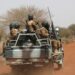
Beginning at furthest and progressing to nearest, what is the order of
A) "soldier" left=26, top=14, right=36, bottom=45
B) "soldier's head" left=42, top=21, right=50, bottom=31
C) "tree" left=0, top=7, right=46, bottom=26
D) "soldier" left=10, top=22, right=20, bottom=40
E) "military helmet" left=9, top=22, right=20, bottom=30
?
"tree" left=0, top=7, right=46, bottom=26, "soldier's head" left=42, top=21, right=50, bottom=31, "military helmet" left=9, top=22, right=20, bottom=30, "soldier" left=10, top=22, right=20, bottom=40, "soldier" left=26, top=14, right=36, bottom=45

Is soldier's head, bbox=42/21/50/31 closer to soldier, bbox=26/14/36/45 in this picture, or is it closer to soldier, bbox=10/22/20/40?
soldier, bbox=26/14/36/45

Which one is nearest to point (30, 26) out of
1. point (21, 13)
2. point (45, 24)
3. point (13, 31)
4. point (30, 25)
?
point (30, 25)

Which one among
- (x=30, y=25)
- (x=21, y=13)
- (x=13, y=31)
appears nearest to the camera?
(x=30, y=25)

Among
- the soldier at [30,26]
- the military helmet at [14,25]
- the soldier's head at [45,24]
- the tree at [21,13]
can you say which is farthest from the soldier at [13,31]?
the tree at [21,13]

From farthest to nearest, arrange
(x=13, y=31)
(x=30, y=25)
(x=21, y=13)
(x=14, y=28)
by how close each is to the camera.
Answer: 1. (x=21, y=13)
2. (x=14, y=28)
3. (x=13, y=31)
4. (x=30, y=25)

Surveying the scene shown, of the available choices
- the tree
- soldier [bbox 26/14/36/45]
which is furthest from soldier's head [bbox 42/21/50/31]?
the tree

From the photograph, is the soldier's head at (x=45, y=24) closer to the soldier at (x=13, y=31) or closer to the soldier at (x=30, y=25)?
the soldier at (x=30, y=25)

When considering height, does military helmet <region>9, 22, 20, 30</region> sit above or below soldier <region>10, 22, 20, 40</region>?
above

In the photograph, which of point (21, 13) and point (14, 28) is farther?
point (21, 13)

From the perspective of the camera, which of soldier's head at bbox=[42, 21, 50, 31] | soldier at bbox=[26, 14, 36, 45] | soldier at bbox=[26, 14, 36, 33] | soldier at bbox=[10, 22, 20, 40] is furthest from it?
soldier's head at bbox=[42, 21, 50, 31]

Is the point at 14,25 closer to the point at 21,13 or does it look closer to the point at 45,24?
the point at 45,24

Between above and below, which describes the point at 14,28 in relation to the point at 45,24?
below

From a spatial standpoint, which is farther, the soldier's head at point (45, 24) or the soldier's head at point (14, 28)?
the soldier's head at point (45, 24)

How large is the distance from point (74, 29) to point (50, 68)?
197 ft
